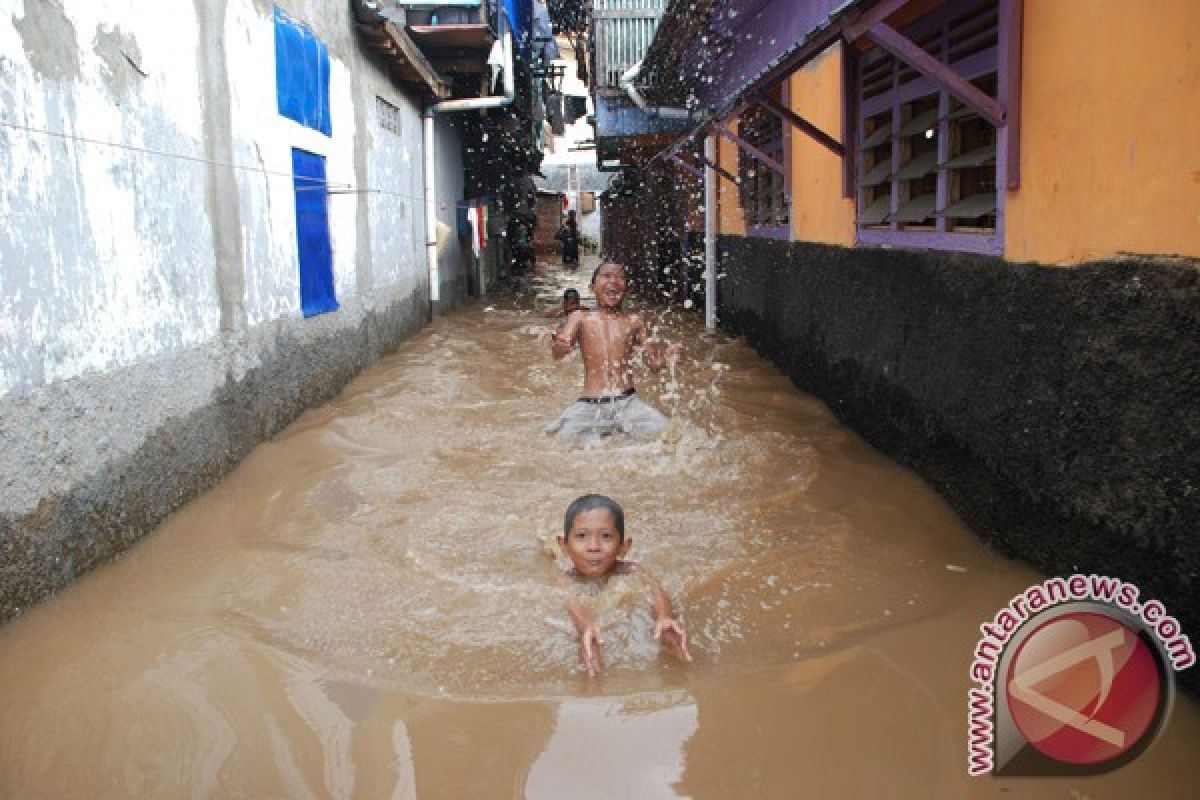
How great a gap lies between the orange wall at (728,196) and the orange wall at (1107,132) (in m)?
8.01

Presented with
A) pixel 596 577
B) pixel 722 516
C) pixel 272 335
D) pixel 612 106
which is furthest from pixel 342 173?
pixel 612 106

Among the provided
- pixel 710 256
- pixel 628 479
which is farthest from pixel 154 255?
pixel 710 256

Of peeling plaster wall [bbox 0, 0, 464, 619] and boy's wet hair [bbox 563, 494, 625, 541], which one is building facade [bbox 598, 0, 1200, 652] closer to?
boy's wet hair [bbox 563, 494, 625, 541]

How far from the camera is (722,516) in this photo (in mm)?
5188

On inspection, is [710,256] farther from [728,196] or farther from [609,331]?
[609,331]

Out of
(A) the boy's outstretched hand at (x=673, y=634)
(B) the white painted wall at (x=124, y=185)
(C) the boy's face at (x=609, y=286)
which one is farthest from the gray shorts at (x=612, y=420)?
(A) the boy's outstretched hand at (x=673, y=634)

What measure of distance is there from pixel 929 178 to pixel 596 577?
3.97m

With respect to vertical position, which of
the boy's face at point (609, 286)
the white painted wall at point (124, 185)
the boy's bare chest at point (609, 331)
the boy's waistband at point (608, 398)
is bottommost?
the boy's waistband at point (608, 398)

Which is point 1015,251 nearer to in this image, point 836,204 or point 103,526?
point 836,204

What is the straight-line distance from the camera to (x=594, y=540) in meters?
3.91

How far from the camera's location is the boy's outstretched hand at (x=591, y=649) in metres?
3.43

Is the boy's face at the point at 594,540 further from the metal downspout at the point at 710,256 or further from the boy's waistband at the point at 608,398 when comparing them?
the metal downspout at the point at 710,256

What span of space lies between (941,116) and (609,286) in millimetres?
2353

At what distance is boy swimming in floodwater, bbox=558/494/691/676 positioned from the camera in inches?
146
